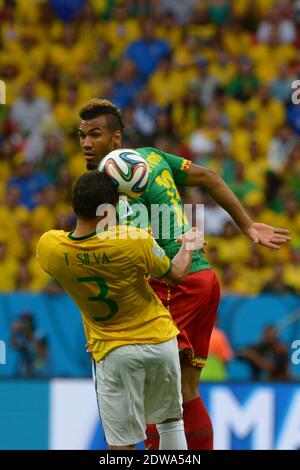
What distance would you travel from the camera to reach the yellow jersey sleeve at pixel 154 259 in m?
6.82

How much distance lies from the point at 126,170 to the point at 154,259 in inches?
21.0

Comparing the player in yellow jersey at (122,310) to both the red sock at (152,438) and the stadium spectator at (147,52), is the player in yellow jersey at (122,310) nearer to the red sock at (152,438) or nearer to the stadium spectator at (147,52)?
the red sock at (152,438)

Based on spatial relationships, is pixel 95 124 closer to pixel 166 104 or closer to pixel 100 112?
pixel 100 112

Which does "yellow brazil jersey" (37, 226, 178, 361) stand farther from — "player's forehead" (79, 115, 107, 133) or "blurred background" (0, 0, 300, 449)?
"blurred background" (0, 0, 300, 449)

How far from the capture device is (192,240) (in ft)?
23.1

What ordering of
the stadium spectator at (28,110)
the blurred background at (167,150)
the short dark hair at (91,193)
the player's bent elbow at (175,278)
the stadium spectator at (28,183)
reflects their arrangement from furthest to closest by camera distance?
the stadium spectator at (28,110), the stadium spectator at (28,183), the blurred background at (167,150), the player's bent elbow at (175,278), the short dark hair at (91,193)

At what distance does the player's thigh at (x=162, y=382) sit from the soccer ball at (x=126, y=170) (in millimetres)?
943

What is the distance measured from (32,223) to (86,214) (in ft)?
28.2

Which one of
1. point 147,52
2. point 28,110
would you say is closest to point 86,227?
point 28,110

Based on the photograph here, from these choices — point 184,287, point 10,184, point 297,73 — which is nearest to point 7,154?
point 10,184

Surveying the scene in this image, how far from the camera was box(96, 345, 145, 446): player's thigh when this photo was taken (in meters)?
7.03

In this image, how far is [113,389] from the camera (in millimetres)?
7086

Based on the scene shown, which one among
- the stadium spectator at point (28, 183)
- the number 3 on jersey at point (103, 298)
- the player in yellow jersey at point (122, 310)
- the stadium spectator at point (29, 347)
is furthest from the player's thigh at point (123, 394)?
the stadium spectator at point (28, 183)

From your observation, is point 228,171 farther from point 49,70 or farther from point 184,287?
point 184,287
